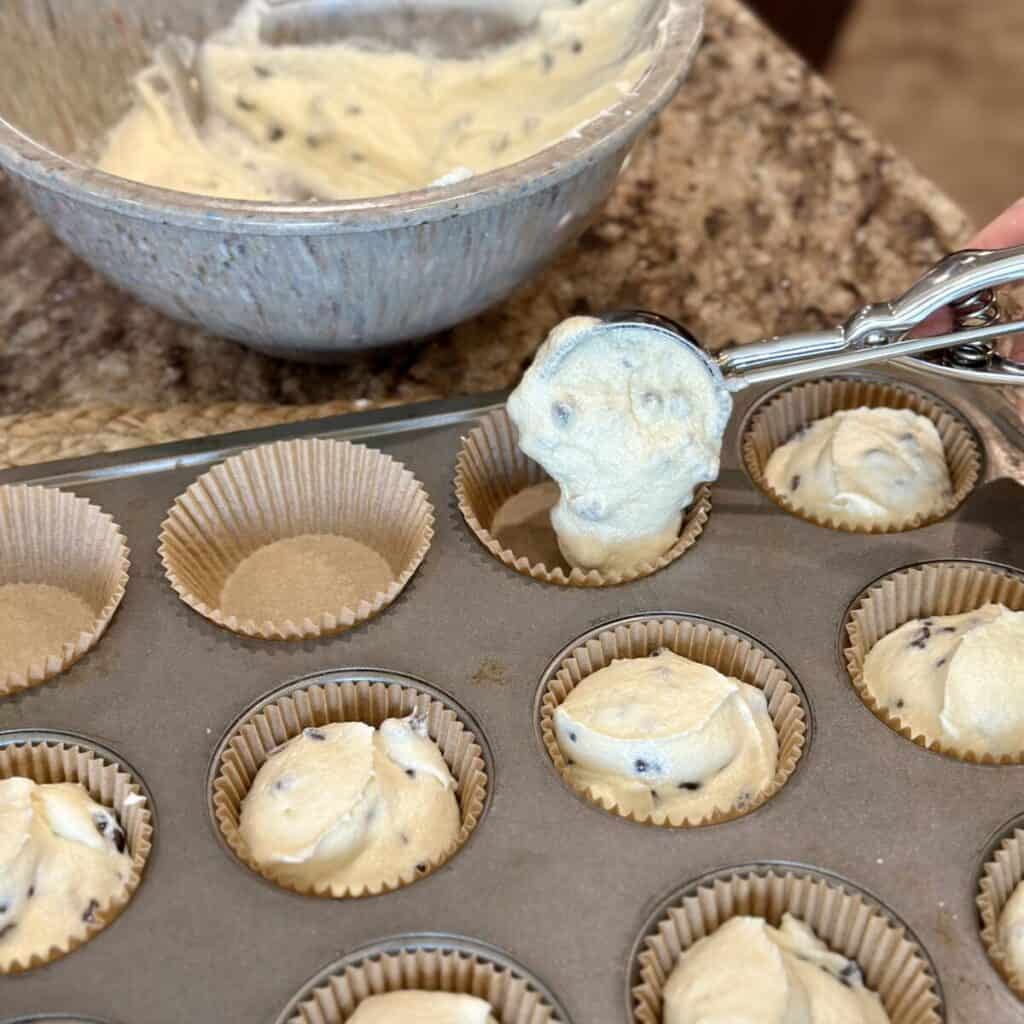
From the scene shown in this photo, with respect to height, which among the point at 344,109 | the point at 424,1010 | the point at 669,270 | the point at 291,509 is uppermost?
the point at 344,109

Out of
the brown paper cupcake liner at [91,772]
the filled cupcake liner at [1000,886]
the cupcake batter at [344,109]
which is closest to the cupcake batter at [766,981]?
the filled cupcake liner at [1000,886]

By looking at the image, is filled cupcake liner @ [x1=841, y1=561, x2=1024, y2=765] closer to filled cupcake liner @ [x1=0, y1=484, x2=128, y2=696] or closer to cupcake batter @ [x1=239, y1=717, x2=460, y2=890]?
cupcake batter @ [x1=239, y1=717, x2=460, y2=890]

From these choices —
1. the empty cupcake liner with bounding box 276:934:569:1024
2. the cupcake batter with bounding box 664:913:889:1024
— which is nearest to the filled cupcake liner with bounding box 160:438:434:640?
the empty cupcake liner with bounding box 276:934:569:1024

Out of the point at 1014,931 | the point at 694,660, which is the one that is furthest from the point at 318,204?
the point at 1014,931

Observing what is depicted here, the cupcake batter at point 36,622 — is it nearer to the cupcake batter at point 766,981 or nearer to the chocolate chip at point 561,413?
the chocolate chip at point 561,413

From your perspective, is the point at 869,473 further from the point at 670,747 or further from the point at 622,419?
the point at 670,747

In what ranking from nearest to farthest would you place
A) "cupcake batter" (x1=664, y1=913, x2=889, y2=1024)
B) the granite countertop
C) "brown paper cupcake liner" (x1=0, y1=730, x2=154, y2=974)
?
"cupcake batter" (x1=664, y1=913, x2=889, y2=1024) < "brown paper cupcake liner" (x1=0, y1=730, x2=154, y2=974) < the granite countertop

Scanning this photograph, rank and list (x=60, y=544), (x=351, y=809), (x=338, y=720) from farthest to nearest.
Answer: (x=60, y=544)
(x=338, y=720)
(x=351, y=809)
